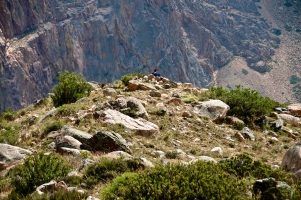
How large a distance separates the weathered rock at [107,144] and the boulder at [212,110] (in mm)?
5805

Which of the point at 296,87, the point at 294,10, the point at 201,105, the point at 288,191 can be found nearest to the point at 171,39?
the point at 296,87

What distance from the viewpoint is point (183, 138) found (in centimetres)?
1007

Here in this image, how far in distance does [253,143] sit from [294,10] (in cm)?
19590

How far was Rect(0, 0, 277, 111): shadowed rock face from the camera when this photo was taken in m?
94.5

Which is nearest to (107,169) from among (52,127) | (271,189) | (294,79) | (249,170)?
(249,170)

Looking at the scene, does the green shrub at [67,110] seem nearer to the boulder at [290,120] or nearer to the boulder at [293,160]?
the boulder at [293,160]

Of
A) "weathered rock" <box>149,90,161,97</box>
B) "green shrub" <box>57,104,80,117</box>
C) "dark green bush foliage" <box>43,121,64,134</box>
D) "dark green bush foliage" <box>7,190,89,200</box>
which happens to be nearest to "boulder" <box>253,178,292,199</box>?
"dark green bush foliage" <box>7,190,89,200</box>

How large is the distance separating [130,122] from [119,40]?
127 metres

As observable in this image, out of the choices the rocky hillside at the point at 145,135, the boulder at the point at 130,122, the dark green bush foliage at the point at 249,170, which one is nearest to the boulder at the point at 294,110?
the rocky hillside at the point at 145,135

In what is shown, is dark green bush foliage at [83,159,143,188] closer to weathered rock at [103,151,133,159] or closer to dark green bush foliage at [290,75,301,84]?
weathered rock at [103,151,133,159]

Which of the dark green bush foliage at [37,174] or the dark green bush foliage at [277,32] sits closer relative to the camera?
the dark green bush foliage at [37,174]

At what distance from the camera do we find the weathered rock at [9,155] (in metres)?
6.93

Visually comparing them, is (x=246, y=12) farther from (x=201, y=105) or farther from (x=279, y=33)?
(x=201, y=105)

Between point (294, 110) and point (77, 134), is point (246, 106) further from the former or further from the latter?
point (77, 134)
